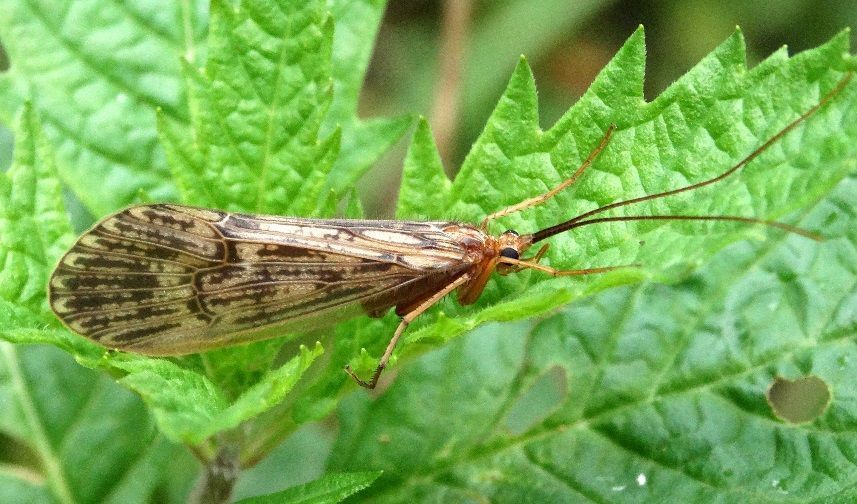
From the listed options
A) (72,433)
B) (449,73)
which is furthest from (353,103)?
(449,73)

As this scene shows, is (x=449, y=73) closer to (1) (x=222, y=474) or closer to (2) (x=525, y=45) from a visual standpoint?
(2) (x=525, y=45)

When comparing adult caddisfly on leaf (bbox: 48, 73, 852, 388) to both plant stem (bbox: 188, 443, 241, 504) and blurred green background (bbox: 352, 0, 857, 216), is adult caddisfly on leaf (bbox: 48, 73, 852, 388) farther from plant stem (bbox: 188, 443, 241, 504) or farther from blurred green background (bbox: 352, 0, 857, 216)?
blurred green background (bbox: 352, 0, 857, 216)

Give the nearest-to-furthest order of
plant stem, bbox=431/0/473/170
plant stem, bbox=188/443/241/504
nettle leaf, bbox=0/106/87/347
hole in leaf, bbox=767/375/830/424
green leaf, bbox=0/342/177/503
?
nettle leaf, bbox=0/106/87/347 < plant stem, bbox=188/443/241/504 < green leaf, bbox=0/342/177/503 < hole in leaf, bbox=767/375/830/424 < plant stem, bbox=431/0/473/170

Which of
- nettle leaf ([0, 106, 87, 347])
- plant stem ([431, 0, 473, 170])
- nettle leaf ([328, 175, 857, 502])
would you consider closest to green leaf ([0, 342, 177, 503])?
nettle leaf ([328, 175, 857, 502])

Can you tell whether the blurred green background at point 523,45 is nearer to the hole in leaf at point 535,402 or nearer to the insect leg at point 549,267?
the hole in leaf at point 535,402

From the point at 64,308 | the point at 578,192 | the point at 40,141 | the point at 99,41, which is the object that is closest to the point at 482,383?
the point at 578,192

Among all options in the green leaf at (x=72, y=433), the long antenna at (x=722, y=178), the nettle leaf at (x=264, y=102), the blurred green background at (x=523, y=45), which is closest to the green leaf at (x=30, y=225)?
the nettle leaf at (x=264, y=102)
